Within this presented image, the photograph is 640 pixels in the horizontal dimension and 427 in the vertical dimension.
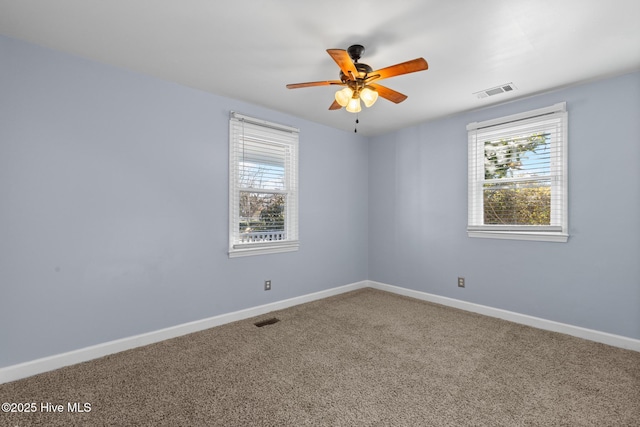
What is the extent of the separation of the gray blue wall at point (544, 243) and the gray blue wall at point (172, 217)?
0.01 meters

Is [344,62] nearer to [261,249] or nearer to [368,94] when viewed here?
[368,94]

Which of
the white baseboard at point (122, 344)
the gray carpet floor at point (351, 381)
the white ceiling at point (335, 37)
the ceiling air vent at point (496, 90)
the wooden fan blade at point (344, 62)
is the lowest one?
the gray carpet floor at point (351, 381)

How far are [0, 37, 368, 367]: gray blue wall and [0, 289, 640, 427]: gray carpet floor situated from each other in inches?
14.3

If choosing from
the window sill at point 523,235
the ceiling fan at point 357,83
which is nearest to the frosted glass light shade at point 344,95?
the ceiling fan at point 357,83

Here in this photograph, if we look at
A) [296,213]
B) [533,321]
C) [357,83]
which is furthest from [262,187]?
[533,321]

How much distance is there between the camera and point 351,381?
2139 mm

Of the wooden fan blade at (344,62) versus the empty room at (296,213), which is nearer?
the wooden fan blade at (344,62)

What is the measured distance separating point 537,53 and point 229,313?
3.75 m

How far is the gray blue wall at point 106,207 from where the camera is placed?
220 cm

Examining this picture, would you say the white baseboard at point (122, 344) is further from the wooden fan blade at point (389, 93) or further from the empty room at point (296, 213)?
the wooden fan blade at point (389, 93)

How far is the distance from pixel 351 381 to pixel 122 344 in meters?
2.01

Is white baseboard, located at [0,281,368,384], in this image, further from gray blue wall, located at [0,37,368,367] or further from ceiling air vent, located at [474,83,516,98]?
ceiling air vent, located at [474,83,516,98]

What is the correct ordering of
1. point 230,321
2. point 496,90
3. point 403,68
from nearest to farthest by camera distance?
1. point 403,68
2. point 496,90
3. point 230,321

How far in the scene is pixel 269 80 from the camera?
286 centimetres
